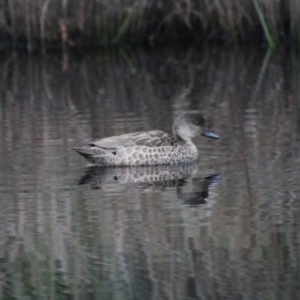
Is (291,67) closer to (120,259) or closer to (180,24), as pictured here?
(180,24)

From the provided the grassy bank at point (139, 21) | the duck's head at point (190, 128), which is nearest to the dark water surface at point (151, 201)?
the duck's head at point (190, 128)

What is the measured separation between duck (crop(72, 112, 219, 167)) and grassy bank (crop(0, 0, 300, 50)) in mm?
6732

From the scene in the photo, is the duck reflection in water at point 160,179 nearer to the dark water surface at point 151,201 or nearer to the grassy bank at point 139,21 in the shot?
the dark water surface at point 151,201

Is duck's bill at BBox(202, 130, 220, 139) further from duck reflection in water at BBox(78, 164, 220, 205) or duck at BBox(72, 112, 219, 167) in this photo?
duck reflection in water at BBox(78, 164, 220, 205)

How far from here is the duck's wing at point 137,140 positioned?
9.53 metres

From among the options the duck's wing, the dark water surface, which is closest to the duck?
the duck's wing

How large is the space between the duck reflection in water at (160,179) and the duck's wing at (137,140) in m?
0.17

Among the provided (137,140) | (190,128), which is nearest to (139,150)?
(137,140)

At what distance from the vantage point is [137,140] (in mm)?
9633

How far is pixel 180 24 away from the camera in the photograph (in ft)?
58.3

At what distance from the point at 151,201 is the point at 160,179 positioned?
2.95 ft

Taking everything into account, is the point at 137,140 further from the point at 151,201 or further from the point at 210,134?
the point at 151,201

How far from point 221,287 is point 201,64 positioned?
10054 mm

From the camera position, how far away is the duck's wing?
9.53m
